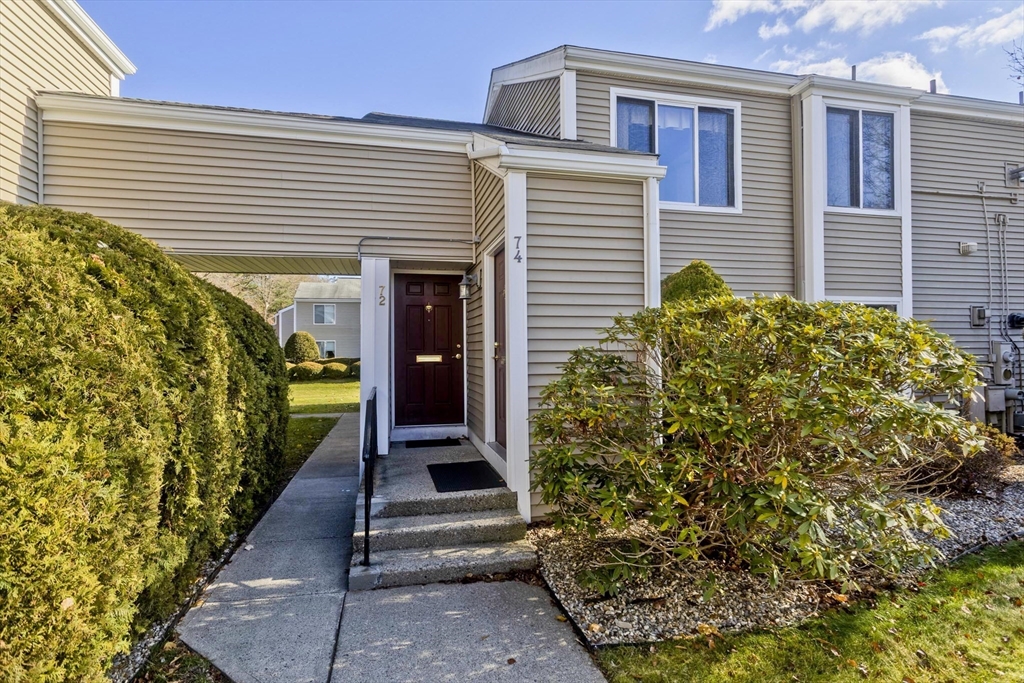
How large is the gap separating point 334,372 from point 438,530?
53.7ft

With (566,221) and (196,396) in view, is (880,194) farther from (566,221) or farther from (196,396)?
(196,396)

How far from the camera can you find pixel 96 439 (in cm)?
214

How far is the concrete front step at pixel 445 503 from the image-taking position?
156 inches

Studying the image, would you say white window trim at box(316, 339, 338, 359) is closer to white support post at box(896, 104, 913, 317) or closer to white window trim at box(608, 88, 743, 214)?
white window trim at box(608, 88, 743, 214)

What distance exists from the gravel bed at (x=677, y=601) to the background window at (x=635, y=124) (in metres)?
5.06

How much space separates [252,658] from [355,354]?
961 inches

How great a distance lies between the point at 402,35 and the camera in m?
9.68

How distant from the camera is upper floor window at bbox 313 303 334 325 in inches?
1009

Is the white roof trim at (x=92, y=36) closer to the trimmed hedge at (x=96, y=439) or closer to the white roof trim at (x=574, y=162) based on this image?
the trimmed hedge at (x=96, y=439)

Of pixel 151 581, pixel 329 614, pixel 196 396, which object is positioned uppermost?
pixel 196 396

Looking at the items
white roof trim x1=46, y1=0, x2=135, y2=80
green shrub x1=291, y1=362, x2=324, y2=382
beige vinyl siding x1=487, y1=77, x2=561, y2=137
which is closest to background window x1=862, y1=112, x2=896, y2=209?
beige vinyl siding x1=487, y1=77, x2=561, y2=137

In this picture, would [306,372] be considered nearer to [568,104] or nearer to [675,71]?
[568,104]

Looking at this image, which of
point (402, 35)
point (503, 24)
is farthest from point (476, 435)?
point (402, 35)

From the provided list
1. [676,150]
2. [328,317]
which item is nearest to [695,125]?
[676,150]
